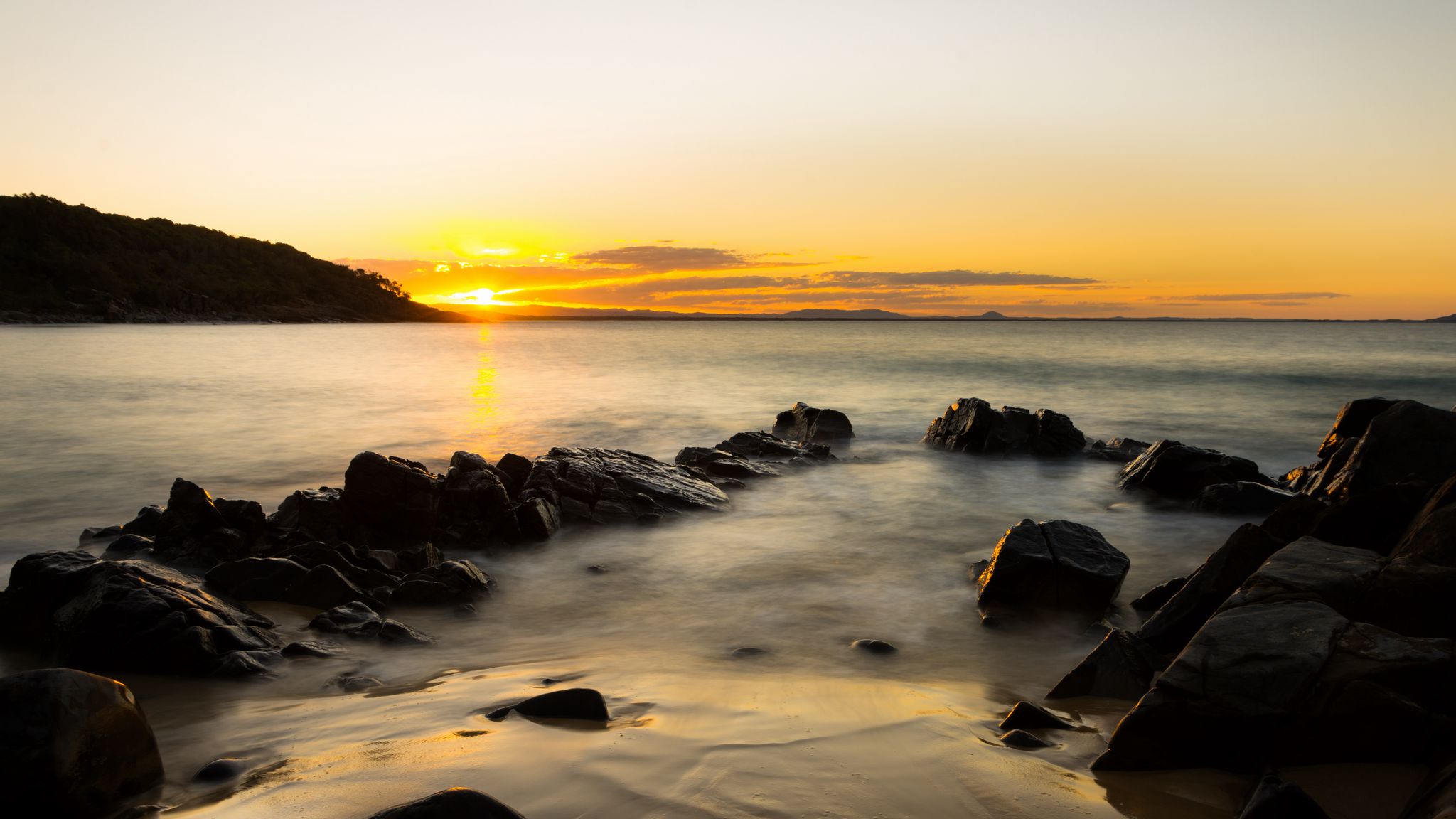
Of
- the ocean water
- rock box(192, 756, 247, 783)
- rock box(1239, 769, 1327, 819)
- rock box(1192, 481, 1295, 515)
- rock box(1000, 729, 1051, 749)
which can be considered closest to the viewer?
rock box(1239, 769, 1327, 819)

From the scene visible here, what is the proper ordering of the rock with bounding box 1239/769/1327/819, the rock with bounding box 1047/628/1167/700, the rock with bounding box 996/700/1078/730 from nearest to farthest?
the rock with bounding box 1239/769/1327/819, the rock with bounding box 996/700/1078/730, the rock with bounding box 1047/628/1167/700

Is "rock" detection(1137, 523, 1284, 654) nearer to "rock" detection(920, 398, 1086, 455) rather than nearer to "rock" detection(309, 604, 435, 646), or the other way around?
"rock" detection(309, 604, 435, 646)

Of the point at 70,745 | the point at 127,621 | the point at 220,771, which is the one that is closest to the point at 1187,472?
the point at 220,771

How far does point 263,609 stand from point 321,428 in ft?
47.1

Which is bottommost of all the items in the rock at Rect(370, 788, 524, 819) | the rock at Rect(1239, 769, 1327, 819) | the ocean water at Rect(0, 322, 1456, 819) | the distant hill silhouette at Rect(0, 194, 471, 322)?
the ocean water at Rect(0, 322, 1456, 819)

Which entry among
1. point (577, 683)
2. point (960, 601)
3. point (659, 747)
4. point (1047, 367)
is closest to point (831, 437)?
point (960, 601)

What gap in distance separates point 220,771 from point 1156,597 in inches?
267

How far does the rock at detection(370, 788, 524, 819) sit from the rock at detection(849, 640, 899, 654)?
382 cm

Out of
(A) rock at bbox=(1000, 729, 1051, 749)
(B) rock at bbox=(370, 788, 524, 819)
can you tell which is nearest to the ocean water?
(A) rock at bbox=(1000, 729, 1051, 749)

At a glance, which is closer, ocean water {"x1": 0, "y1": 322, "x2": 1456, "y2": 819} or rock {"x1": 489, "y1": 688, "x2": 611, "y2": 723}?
ocean water {"x1": 0, "y1": 322, "x2": 1456, "y2": 819}

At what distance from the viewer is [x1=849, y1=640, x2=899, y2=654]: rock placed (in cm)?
625

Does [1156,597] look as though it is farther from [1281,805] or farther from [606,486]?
[606,486]

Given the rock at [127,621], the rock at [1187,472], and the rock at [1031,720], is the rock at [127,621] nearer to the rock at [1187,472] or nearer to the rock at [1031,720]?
the rock at [1031,720]

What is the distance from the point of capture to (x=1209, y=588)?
18.0 ft
